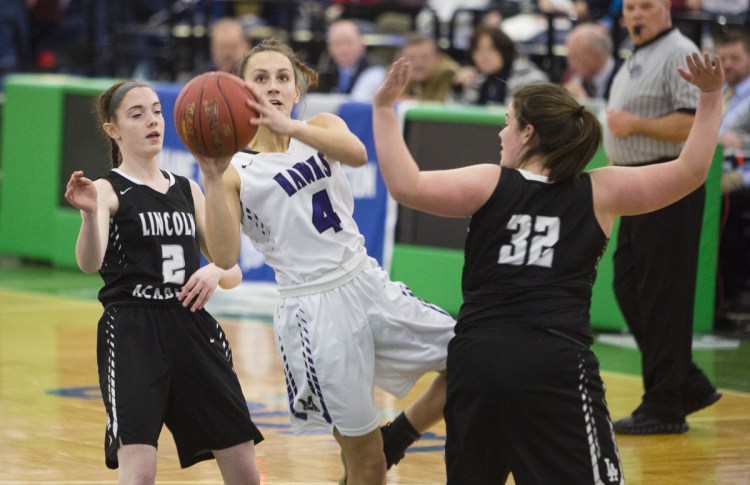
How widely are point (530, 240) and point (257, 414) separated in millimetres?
3863

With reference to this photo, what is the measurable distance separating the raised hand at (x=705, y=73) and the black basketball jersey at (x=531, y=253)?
600 mm

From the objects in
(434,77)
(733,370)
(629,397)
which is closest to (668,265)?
(629,397)

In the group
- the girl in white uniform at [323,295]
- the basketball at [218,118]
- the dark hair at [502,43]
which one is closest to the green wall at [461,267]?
the dark hair at [502,43]

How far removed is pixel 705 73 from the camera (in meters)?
4.87

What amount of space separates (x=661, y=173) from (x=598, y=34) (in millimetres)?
7984

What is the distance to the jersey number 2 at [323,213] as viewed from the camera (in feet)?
18.0

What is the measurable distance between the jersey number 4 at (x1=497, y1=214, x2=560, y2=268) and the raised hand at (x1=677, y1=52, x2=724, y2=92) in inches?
30.5

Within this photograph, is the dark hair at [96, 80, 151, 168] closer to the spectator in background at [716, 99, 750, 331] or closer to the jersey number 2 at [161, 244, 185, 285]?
the jersey number 2 at [161, 244, 185, 285]

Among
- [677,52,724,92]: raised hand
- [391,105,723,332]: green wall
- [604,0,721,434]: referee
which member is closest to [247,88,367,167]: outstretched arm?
[677,52,724,92]: raised hand

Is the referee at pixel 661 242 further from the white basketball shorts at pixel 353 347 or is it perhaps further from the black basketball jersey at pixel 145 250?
the black basketball jersey at pixel 145 250

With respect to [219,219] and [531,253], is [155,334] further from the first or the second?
[531,253]

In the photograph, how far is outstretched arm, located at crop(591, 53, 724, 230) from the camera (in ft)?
15.6

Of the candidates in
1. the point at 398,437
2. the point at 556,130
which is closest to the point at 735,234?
the point at 398,437

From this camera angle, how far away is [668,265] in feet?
25.1
